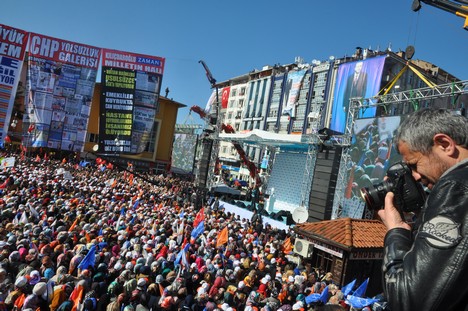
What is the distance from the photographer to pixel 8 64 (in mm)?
25281

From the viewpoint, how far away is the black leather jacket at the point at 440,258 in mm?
1209

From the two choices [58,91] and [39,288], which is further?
[58,91]

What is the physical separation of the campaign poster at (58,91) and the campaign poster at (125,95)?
9.35 feet

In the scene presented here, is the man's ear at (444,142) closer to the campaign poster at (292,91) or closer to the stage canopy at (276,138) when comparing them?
the stage canopy at (276,138)

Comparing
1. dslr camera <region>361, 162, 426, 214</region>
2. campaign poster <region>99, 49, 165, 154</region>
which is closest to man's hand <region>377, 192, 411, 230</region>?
dslr camera <region>361, 162, 426, 214</region>

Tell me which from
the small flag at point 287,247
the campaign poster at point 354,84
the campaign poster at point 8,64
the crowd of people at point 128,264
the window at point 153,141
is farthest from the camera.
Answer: the window at point 153,141

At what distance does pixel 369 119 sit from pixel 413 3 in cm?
546

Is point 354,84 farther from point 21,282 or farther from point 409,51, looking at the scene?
point 21,282

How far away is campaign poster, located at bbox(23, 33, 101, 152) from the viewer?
95.1 feet

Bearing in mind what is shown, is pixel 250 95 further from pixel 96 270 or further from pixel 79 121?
pixel 96 270

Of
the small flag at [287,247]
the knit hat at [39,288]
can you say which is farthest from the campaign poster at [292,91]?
the knit hat at [39,288]

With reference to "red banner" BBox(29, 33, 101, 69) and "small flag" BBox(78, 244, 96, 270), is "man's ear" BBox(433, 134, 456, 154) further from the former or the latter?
"red banner" BBox(29, 33, 101, 69)

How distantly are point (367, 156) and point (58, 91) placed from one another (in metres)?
25.8

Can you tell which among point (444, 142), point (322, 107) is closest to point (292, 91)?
point (322, 107)
